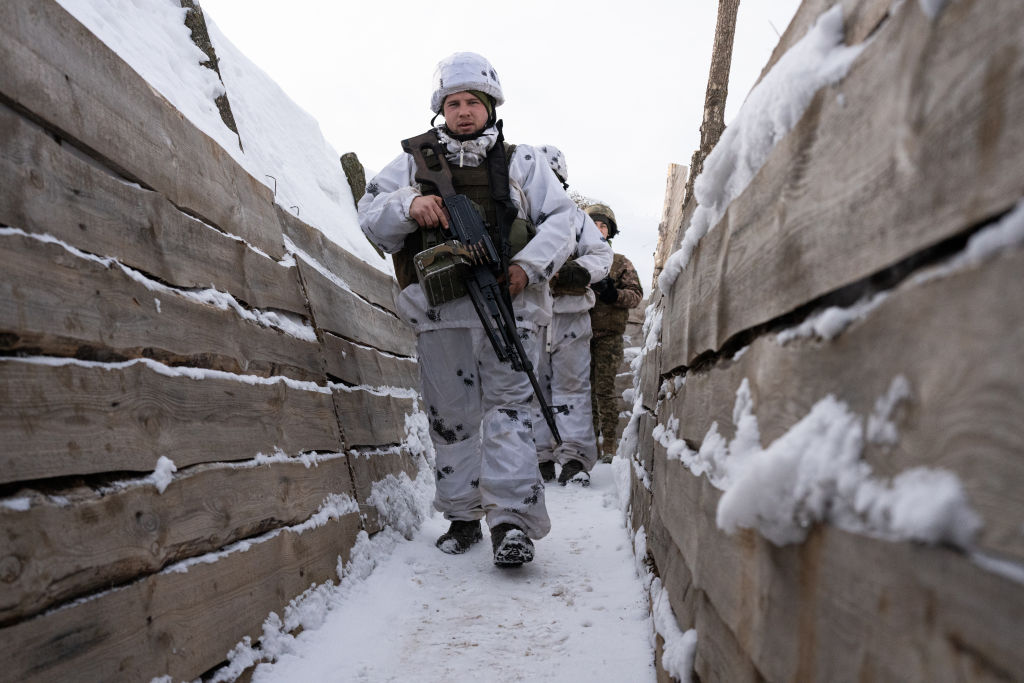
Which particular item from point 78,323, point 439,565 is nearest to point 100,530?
point 78,323

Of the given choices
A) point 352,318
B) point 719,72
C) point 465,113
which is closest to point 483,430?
point 352,318

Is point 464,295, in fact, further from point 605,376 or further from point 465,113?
point 605,376

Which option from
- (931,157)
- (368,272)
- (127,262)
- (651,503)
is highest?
(368,272)

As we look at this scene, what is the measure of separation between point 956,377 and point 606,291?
20.7 ft

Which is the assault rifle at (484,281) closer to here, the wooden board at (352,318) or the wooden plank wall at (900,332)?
the wooden board at (352,318)

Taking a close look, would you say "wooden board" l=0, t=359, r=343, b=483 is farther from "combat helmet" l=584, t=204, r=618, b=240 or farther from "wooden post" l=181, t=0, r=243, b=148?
"combat helmet" l=584, t=204, r=618, b=240

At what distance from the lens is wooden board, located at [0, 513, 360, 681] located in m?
1.49

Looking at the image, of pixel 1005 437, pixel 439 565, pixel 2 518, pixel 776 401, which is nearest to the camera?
pixel 1005 437

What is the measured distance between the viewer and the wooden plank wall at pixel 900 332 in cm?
63

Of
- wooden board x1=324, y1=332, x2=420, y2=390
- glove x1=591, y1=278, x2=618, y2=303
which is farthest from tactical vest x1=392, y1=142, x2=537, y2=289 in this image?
glove x1=591, y1=278, x2=618, y2=303

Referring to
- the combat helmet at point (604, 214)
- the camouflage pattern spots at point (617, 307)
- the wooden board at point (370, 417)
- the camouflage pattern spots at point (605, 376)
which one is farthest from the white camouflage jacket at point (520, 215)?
the combat helmet at point (604, 214)

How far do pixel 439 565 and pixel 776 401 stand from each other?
281 centimetres

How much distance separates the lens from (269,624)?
96.2 inches

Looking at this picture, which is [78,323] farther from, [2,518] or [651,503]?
[651,503]
